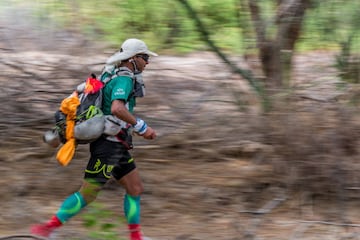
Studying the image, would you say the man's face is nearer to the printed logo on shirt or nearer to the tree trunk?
the printed logo on shirt

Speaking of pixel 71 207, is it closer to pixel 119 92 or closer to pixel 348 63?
pixel 119 92

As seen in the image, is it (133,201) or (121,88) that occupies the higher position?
(121,88)

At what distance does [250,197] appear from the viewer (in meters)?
6.90

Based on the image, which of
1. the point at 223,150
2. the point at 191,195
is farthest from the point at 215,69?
the point at 191,195

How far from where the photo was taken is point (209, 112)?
7.75 metres

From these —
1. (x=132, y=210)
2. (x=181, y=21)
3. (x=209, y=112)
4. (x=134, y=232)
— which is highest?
(x=181, y=21)

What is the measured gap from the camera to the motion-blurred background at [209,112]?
6461 millimetres

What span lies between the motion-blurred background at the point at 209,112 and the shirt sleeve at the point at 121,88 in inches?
37.3

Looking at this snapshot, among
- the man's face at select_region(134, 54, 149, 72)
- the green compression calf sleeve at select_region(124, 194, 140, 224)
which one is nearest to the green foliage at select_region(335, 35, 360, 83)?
the man's face at select_region(134, 54, 149, 72)

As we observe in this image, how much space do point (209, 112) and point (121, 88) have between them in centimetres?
241

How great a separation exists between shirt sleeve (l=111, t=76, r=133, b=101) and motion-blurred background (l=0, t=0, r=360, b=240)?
95 cm

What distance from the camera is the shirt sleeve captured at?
17.9ft

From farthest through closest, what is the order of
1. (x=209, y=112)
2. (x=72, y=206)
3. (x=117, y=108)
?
(x=209, y=112)
(x=72, y=206)
(x=117, y=108)

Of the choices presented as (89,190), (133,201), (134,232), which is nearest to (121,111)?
(89,190)
